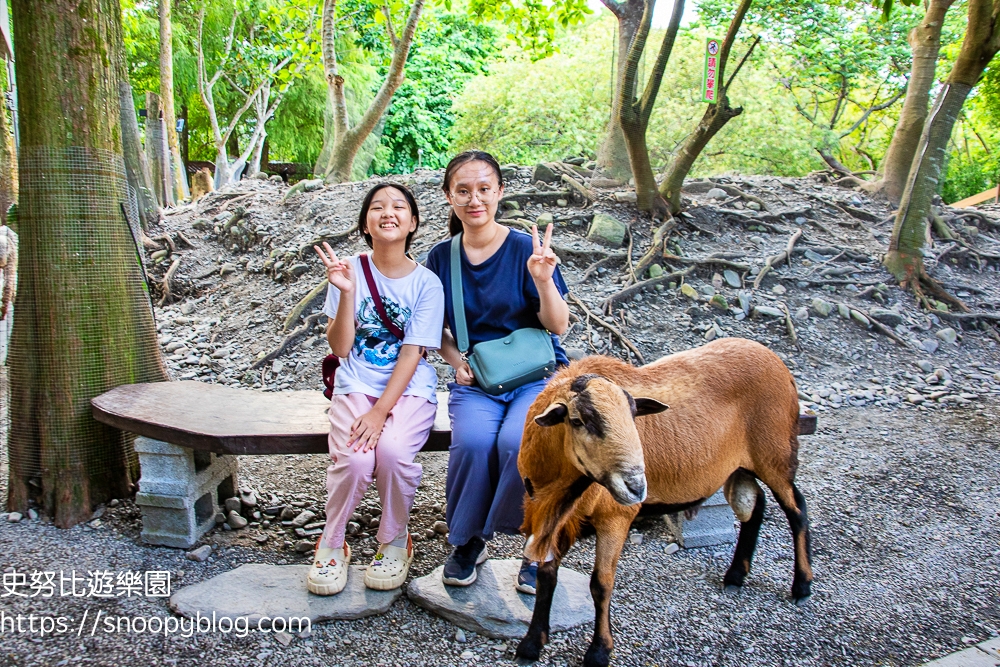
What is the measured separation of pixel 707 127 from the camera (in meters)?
7.58

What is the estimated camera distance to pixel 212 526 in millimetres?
3688

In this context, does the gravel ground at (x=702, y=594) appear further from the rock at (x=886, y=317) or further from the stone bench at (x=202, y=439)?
the rock at (x=886, y=317)

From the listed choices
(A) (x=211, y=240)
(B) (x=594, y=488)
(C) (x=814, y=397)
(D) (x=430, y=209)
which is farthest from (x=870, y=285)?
(A) (x=211, y=240)

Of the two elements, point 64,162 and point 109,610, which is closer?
point 109,610

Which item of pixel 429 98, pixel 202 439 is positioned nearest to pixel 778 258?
pixel 202 439

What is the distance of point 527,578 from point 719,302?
4.87 meters

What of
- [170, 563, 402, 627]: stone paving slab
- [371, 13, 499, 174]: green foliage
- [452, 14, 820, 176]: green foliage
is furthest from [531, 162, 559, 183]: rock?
[371, 13, 499, 174]: green foliage

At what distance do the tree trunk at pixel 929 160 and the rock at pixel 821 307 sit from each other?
1.31m

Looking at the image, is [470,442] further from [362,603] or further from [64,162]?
[64,162]

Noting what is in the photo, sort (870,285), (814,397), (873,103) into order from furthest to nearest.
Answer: (873,103)
(870,285)
(814,397)

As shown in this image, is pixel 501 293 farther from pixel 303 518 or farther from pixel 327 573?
pixel 303 518

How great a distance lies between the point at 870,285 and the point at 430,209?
206 inches

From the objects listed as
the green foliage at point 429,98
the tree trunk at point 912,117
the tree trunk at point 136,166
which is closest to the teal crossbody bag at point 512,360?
the tree trunk at point 136,166

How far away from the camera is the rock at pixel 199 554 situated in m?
3.37
